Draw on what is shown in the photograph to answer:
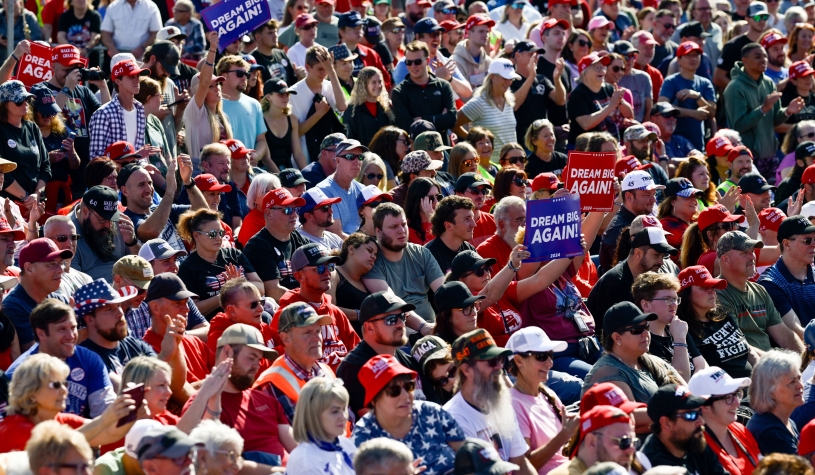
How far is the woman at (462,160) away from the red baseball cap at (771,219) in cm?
259

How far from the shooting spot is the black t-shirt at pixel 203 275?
30.1 ft

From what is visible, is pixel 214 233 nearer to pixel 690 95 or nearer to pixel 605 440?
pixel 605 440

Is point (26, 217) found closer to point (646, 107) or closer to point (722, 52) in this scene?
point (646, 107)

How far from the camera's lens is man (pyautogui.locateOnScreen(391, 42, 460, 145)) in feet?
44.1

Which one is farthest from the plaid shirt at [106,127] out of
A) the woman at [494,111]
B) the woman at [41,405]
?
the woman at [41,405]

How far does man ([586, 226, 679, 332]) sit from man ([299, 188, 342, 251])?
2.08 meters

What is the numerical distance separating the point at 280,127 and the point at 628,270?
15.2 feet

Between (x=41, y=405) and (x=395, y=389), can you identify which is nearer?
(x=41, y=405)

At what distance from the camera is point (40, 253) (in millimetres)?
7910

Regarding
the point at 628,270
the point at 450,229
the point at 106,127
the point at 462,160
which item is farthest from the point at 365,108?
the point at 628,270

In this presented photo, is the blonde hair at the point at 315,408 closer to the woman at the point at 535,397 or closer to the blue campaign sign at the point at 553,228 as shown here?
the woman at the point at 535,397

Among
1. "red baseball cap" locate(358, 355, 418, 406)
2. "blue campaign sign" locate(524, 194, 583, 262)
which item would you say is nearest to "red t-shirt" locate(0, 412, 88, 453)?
"red baseball cap" locate(358, 355, 418, 406)

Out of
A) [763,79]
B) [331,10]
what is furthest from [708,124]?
[331,10]

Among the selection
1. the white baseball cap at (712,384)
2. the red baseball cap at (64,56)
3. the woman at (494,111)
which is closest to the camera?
the white baseball cap at (712,384)
